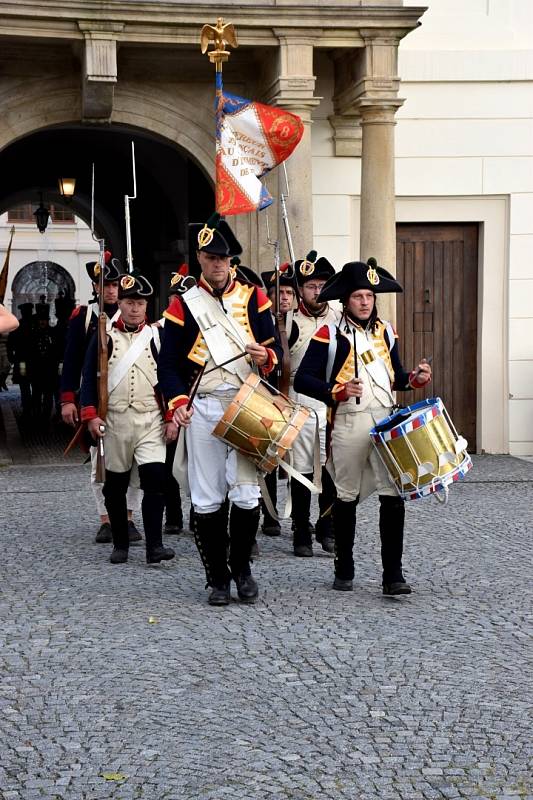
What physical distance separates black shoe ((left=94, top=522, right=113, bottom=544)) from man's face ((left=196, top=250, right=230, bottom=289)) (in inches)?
101

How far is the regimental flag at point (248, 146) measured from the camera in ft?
31.6

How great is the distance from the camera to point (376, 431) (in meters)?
6.83

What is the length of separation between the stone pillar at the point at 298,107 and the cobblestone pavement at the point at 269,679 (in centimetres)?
466

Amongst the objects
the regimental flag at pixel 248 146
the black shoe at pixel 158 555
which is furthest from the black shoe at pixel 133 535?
the regimental flag at pixel 248 146

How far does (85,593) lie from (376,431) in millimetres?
1739

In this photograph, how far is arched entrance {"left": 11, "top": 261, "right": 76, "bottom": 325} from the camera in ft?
153

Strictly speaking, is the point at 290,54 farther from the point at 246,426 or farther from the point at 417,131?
the point at 246,426

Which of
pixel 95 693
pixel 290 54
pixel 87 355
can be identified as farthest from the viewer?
pixel 290 54

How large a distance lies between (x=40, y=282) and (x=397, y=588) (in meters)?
41.3

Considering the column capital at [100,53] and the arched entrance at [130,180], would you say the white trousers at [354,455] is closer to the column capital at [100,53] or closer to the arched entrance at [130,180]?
the column capital at [100,53]

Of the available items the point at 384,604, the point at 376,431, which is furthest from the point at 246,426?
the point at 384,604

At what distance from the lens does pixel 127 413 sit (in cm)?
830

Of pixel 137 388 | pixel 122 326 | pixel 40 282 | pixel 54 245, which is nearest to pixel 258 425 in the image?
pixel 137 388

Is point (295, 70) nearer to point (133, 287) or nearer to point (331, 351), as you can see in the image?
point (133, 287)
